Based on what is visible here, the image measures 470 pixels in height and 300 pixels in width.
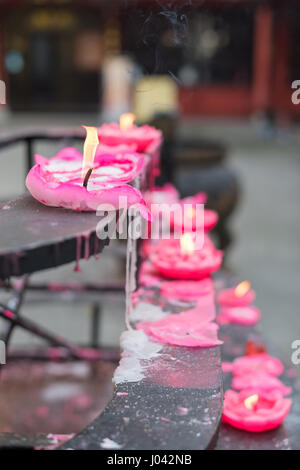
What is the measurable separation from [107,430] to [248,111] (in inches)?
585

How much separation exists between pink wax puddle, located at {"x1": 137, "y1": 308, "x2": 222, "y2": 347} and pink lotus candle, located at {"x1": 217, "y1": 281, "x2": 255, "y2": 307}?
2.62 ft

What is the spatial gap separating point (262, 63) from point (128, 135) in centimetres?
1347

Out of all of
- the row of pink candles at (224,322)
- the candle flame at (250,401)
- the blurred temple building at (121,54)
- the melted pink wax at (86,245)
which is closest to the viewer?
the melted pink wax at (86,245)

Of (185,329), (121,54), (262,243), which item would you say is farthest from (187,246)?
(121,54)

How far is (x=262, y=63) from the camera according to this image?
14.8 metres

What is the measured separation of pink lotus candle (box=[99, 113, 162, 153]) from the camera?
218 cm

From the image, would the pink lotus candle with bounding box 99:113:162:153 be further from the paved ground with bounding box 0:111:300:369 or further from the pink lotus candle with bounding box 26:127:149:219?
the paved ground with bounding box 0:111:300:369

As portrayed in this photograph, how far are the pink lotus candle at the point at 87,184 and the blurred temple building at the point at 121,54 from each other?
12.1m

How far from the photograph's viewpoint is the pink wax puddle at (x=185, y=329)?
1.66 meters

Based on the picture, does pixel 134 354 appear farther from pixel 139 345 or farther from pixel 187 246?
pixel 187 246

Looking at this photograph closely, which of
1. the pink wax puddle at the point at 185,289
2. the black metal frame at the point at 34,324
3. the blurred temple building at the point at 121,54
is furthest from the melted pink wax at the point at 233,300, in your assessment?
the blurred temple building at the point at 121,54

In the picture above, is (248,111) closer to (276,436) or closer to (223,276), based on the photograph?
(223,276)

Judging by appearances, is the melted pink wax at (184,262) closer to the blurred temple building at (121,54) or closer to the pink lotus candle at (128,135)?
the pink lotus candle at (128,135)
